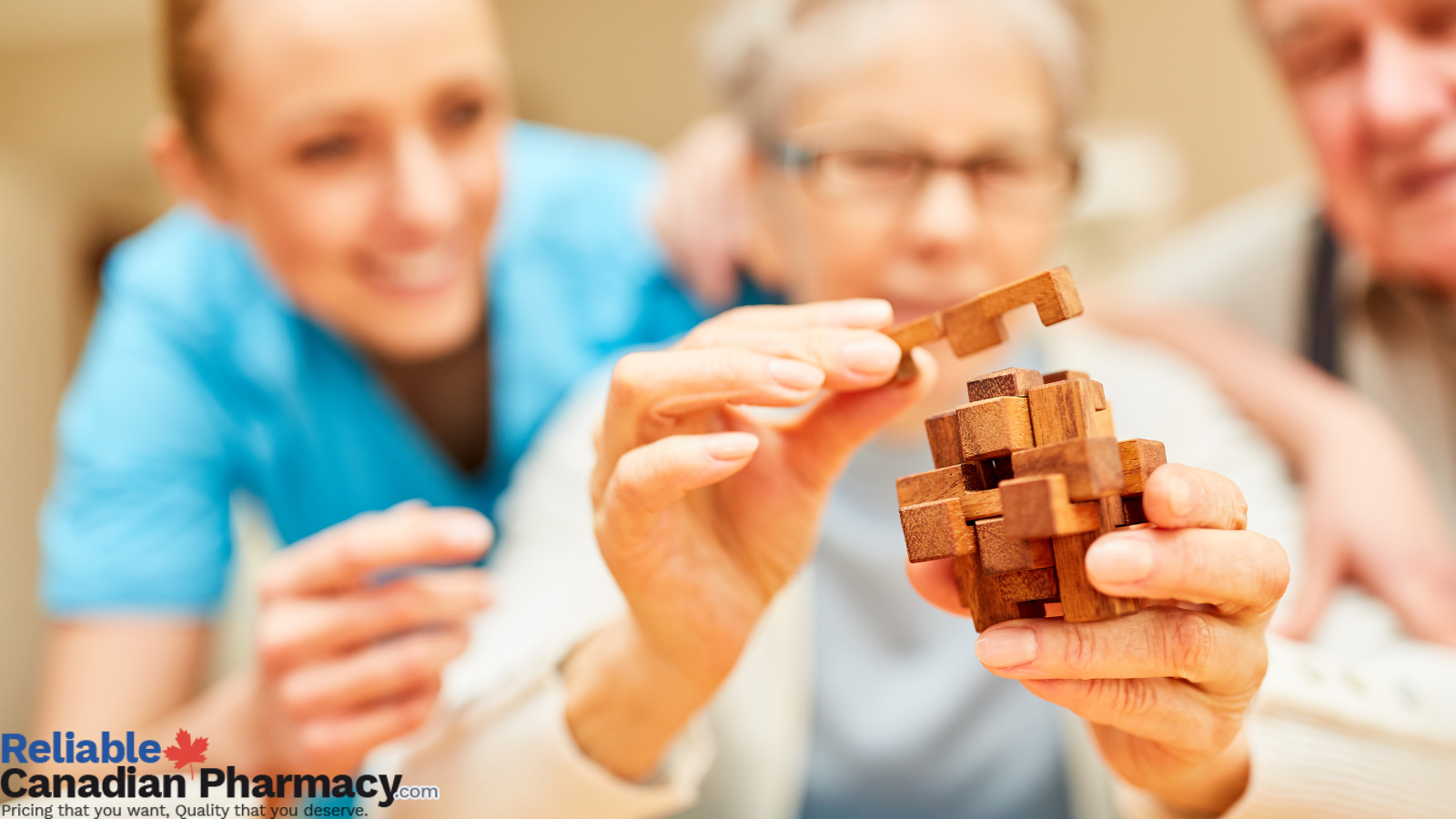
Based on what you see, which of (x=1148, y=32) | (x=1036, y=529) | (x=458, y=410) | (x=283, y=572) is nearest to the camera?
(x=1036, y=529)

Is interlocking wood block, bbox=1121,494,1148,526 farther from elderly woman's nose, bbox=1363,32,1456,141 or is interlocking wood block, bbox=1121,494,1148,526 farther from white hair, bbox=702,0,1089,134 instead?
→ elderly woman's nose, bbox=1363,32,1456,141

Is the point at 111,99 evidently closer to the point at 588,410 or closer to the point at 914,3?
the point at 588,410

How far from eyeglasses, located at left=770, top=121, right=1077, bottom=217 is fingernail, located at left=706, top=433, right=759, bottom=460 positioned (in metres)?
0.64

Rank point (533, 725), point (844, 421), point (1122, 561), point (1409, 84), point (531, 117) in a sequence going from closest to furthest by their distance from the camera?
point (1122, 561) → point (844, 421) → point (533, 725) → point (1409, 84) → point (531, 117)

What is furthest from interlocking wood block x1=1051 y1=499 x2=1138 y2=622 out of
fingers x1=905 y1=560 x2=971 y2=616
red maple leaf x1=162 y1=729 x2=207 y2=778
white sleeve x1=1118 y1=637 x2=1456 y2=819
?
red maple leaf x1=162 y1=729 x2=207 y2=778

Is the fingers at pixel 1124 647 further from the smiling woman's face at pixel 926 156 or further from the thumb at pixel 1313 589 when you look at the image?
the smiling woman's face at pixel 926 156

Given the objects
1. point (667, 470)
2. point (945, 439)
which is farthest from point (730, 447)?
point (945, 439)

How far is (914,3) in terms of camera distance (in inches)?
46.9

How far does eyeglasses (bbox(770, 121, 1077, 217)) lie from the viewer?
1.18m

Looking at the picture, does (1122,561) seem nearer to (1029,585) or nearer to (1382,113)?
(1029,585)

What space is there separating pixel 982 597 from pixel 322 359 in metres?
1.22

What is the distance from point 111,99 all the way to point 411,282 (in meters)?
0.75

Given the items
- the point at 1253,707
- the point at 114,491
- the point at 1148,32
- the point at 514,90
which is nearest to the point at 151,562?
the point at 114,491

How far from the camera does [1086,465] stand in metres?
0.56
